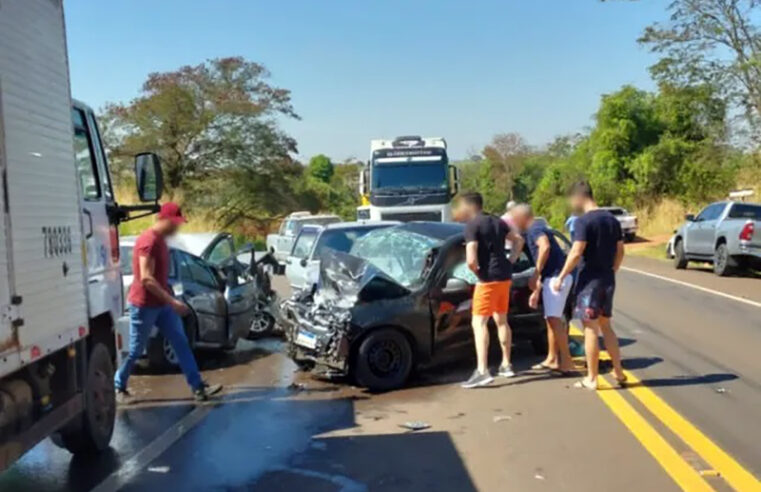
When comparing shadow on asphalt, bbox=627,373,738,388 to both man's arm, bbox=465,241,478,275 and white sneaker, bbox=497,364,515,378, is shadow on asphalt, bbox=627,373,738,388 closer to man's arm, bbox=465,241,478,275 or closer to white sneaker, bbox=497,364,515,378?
white sneaker, bbox=497,364,515,378

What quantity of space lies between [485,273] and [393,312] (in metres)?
0.97

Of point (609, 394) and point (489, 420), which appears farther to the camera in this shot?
point (609, 394)

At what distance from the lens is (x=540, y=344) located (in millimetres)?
9891

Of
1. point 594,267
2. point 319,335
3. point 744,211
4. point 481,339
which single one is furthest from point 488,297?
point 744,211

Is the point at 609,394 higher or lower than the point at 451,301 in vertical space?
lower

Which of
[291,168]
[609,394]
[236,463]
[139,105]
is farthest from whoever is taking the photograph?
[291,168]

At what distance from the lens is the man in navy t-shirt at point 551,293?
8.80 metres

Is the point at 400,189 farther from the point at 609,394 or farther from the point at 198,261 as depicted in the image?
the point at 609,394

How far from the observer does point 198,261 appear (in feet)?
35.3

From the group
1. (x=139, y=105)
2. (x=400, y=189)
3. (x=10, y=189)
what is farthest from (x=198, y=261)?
(x=139, y=105)

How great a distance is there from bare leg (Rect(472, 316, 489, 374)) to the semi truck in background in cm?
1419

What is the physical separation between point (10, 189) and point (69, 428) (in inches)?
92.4

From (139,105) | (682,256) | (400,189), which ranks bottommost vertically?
(682,256)

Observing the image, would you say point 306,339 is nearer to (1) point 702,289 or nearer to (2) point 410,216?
(1) point 702,289
